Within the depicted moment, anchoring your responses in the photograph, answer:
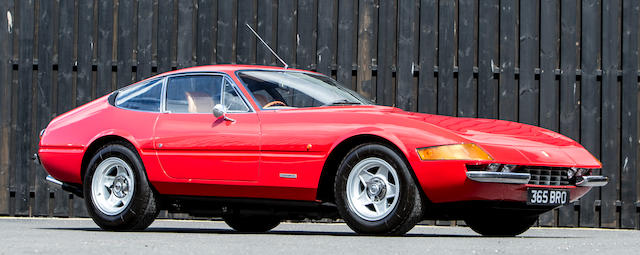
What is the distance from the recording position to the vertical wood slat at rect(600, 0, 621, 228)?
1087 centimetres

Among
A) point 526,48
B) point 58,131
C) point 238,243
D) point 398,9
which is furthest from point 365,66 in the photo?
point 238,243

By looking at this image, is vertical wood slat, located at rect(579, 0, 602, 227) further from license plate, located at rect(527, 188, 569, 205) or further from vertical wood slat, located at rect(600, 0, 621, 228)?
license plate, located at rect(527, 188, 569, 205)

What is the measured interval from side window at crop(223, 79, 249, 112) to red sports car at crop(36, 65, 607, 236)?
1cm

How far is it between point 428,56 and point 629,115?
222 centimetres

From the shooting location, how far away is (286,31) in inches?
438

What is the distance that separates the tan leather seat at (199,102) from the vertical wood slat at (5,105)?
156 inches

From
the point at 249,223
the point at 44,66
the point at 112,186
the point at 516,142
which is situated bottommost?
the point at 249,223

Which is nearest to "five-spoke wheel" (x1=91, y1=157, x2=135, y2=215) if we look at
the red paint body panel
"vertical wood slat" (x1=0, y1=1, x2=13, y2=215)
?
the red paint body panel

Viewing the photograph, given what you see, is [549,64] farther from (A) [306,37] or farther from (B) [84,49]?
(B) [84,49]

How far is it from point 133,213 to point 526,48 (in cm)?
498

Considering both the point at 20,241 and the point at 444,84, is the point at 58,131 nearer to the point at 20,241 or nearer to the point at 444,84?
the point at 20,241

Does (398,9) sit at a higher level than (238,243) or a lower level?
higher

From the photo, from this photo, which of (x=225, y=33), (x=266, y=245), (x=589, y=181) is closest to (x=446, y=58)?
(x=225, y=33)

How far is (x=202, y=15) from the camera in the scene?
11227mm
